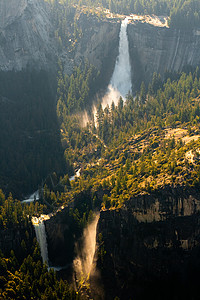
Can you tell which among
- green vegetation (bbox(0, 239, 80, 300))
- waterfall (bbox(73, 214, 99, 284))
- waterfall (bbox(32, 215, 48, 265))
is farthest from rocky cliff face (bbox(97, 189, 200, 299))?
waterfall (bbox(32, 215, 48, 265))

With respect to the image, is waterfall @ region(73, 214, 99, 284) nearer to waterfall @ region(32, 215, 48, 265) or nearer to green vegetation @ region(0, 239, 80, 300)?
waterfall @ region(32, 215, 48, 265)

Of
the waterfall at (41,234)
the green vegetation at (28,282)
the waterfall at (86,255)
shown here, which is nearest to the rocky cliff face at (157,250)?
the waterfall at (86,255)

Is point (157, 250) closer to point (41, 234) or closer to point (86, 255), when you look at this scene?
point (86, 255)

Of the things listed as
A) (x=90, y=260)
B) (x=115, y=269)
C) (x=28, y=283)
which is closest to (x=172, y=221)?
(x=115, y=269)

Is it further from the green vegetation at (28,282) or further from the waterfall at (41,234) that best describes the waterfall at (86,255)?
the green vegetation at (28,282)

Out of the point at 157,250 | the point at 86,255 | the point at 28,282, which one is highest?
the point at 157,250

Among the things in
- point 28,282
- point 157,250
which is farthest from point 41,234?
point 157,250
